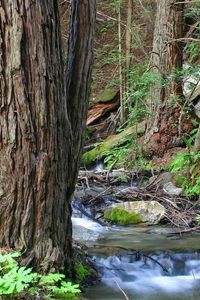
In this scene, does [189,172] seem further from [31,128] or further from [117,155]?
[31,128]

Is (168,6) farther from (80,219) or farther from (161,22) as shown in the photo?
(80,219)

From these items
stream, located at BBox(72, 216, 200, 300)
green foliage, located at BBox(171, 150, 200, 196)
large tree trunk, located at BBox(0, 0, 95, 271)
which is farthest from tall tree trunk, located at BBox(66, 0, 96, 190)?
green foliage, located at BBox(171, 150, 200, 196)

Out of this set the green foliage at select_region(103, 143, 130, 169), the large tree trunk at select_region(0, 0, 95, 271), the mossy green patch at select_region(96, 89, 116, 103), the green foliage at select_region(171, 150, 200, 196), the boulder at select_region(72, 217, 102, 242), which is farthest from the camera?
the mossy green patch at select_region(96, 89, 116, 103)

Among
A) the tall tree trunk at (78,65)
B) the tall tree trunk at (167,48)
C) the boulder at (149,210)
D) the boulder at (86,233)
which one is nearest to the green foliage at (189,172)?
the boulder at (149,210)

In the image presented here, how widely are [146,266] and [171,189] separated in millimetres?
3697

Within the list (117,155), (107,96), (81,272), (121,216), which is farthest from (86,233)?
(107,96)

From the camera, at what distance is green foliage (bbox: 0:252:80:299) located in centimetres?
323

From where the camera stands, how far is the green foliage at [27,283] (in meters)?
3.23

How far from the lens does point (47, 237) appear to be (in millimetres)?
3957

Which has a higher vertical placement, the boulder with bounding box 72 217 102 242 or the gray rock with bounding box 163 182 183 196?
the boulder with bounding box 72 217 102 242

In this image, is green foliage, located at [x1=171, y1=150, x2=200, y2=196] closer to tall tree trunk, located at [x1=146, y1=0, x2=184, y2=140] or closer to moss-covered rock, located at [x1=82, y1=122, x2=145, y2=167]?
tall tree trunk, located at [x1=146, y1=0, x2=184, y2=140]

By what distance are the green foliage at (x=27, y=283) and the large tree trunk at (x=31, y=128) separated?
0.19 meters

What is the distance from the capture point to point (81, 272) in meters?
4.52

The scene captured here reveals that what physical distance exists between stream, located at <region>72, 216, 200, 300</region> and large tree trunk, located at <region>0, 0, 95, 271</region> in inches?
33.1
